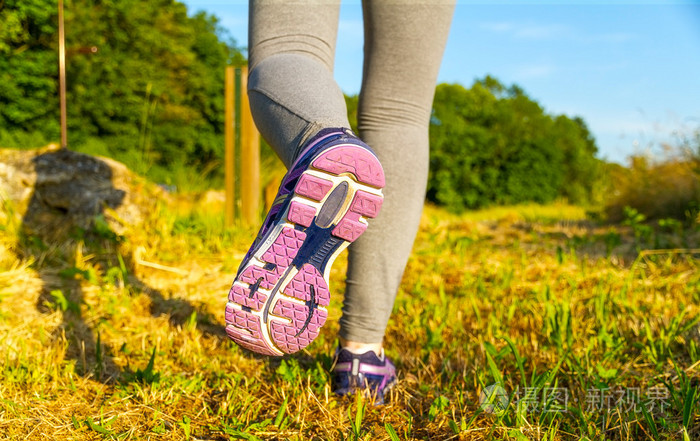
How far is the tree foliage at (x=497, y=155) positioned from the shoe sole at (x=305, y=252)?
15.7 meters

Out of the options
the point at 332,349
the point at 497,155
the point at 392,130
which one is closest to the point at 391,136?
the point at 392,130

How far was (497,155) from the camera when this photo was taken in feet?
58.1

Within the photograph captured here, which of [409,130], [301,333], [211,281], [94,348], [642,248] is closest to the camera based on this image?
[301,333]

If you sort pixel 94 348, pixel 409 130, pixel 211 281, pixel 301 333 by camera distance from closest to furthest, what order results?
pixel 301 333 → pixel 409 130 → pixel 94 348 → pixel 211 281

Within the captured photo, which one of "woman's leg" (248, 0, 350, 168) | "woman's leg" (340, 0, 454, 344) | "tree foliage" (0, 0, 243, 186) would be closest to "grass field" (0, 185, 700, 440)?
"woman's leg" (340, 0, 454, 344)

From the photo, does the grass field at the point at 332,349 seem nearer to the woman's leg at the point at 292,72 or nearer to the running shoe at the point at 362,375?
the running shoe at the point at 362,375

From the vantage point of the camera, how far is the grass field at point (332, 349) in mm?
1057

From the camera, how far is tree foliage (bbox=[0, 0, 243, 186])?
12602mm

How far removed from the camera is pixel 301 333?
92 centimetres

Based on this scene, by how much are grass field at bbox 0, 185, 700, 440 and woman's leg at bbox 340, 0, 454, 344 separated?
0.70ft

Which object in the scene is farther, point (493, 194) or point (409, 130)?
point (493, 194)

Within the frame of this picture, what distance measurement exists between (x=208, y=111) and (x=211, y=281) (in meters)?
16.0

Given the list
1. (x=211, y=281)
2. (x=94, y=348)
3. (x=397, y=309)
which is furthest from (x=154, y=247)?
(x=397, y=309)

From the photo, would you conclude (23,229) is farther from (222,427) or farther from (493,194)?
(493,194)
